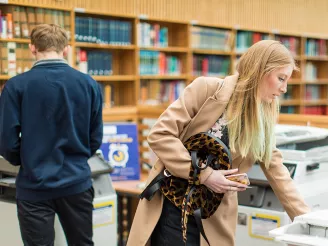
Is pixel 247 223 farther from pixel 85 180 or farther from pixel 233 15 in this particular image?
pixel 233 15

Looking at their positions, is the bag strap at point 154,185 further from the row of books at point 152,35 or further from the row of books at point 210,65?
the row of books at point 210,65

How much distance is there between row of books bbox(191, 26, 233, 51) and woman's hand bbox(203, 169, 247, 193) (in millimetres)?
5134

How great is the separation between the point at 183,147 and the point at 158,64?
4679 millimetres

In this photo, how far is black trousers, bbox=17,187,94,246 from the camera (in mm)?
2533

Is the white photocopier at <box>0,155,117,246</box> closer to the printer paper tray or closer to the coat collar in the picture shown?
the coat collar

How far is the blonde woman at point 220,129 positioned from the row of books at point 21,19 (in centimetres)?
346

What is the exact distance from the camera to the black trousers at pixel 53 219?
2533 millimetres

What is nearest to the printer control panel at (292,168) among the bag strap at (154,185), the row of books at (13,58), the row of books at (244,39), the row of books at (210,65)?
the bag strap at (154,185)

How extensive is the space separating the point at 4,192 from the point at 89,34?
2716mm

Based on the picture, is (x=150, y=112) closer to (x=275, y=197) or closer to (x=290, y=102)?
(x=275, y=197)

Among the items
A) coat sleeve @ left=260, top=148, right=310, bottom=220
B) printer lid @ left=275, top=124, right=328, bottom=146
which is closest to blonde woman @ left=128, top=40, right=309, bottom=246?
coat sleeve @ left=260, top=148, right=310, bottom=220

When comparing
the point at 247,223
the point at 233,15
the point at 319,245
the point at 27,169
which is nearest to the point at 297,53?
the point at 233,15

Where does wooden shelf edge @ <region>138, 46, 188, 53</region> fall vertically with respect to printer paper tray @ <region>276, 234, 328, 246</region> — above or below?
above

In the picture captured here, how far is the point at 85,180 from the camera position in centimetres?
263
